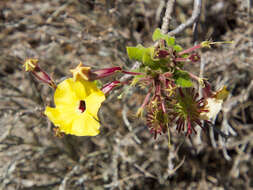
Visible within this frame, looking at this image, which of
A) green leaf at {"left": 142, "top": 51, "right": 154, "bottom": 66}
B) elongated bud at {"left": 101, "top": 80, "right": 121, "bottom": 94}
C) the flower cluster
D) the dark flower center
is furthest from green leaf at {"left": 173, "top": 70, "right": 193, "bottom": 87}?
the dark flower center

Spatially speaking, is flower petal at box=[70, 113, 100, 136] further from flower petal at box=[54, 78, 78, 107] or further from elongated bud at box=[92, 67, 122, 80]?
elongated bud at box=[92, 67, 122, 80]

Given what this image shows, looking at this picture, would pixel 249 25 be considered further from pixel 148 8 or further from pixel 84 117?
pixel 84 117

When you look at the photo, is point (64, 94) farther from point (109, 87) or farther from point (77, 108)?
point (109, 87)

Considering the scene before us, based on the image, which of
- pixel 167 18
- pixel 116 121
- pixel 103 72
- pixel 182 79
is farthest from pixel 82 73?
pixel 116 121

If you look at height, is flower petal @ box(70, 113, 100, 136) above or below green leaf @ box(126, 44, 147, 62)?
below

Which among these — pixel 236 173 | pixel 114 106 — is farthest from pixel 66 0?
pixel 236 173

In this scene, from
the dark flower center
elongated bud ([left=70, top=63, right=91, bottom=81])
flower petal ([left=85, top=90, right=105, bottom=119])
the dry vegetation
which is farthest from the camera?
the dry vegetation

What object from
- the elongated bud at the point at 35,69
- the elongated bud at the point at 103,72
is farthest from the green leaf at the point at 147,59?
the elongated bud at the point at 35,69
